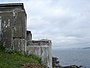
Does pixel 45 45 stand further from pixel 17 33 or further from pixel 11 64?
pixel 11 64

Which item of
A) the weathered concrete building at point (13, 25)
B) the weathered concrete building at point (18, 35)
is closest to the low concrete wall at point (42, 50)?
the weathered concrete building at point (18, 35)

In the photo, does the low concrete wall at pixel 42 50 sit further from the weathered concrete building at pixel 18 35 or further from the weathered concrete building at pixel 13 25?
the weathered concrete building at pixel 13 25

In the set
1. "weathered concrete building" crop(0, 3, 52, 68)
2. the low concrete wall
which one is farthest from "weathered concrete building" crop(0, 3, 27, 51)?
the low concrete wall

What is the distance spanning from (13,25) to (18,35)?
986 mm

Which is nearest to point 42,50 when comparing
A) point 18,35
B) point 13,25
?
point 18,35

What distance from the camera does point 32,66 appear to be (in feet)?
54.9

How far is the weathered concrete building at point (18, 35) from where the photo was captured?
23609mm

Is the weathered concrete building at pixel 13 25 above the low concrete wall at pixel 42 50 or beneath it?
above

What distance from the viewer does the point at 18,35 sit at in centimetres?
2408

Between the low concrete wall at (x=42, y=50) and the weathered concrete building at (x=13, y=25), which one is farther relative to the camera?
the weathered concrete building at (x=13, y=25)

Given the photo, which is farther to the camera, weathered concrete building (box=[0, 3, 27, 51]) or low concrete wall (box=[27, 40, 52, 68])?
weathered concrete building (box=[0, 3, 27, 51])

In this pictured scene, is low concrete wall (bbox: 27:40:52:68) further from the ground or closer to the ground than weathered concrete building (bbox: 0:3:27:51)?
closer to the ground

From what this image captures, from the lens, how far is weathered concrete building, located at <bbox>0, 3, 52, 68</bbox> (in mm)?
23609

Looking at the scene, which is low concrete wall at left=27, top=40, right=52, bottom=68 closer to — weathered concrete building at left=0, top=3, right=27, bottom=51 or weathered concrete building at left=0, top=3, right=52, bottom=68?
weathered concrete building at left=0, top=3, right=52, bottom=68
